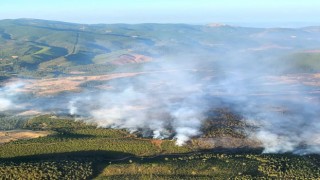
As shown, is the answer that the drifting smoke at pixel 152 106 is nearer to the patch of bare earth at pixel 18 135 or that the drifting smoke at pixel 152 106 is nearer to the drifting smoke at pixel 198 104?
the drifting smoke at pixel 198 104

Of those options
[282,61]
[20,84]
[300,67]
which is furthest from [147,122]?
[282,61]

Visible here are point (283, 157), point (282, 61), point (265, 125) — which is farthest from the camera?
point (282, 61)

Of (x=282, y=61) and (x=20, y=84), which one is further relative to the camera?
(x=282, y=61)

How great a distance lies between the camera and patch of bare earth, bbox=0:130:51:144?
7946 cm

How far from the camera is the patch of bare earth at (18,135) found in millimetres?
79463

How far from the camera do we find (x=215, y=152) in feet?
248

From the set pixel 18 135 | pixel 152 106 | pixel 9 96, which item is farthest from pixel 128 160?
pixel 9 96

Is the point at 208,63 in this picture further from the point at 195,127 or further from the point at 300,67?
the point at 195,127

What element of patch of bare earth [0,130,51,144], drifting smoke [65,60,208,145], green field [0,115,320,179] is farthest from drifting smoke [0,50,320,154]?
patch of bare earth [0,130,51,144]

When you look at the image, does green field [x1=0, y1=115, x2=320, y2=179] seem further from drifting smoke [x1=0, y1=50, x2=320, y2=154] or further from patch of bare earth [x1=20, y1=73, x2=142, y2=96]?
patch of bare earth [x1=20, y1=73, x2=142, y2=96]

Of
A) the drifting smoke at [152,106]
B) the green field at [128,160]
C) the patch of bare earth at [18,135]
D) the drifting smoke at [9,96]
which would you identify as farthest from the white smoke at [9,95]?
the green field at [128,160]

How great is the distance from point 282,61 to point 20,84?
104 m

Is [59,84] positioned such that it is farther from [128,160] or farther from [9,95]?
[128,160]

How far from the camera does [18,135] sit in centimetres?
8125
